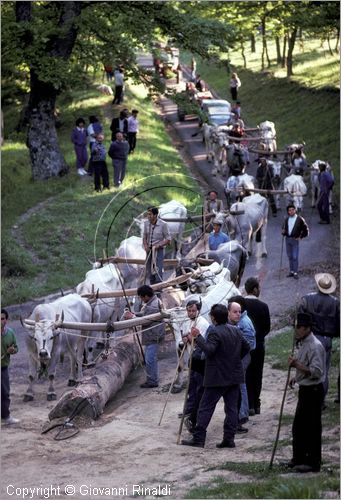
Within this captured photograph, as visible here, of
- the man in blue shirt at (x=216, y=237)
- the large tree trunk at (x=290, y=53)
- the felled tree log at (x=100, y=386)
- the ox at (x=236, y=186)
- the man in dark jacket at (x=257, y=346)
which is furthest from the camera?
the large tree trunk at (x=290, y=53)

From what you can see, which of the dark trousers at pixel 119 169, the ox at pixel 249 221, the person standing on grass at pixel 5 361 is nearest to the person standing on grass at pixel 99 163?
the dark trousers at pixel 119 169

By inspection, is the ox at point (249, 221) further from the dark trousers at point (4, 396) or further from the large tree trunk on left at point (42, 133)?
the dark trousers at point (4, 396)

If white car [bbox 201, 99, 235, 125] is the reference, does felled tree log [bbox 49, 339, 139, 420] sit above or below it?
below

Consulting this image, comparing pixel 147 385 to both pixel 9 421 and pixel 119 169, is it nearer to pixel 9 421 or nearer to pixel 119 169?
pixel 9 421

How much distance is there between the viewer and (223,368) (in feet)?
44.4

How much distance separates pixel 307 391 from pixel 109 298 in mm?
7909

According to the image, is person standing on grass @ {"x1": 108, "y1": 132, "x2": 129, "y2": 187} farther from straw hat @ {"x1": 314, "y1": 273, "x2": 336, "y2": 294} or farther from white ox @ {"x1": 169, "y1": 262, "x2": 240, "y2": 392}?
straw hat @ {"x1": 314, "y1": 273, "x2": 336, "y2": 294}

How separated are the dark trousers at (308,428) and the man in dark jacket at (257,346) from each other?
276 cm

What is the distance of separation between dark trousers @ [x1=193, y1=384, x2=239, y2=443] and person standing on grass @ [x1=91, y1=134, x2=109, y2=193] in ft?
57.7

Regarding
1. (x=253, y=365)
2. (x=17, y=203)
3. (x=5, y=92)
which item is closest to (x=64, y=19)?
(x=17, y=203)

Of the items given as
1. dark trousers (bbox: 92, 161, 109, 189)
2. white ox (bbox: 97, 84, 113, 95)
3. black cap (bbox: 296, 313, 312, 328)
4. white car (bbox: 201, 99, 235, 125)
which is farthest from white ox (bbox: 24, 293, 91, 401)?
white ox (bbox: 97, 84, 113, 95)

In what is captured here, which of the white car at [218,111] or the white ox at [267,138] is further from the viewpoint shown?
the white car at [218,111]

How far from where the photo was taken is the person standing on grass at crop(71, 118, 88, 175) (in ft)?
108

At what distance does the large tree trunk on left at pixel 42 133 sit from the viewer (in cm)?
3300
